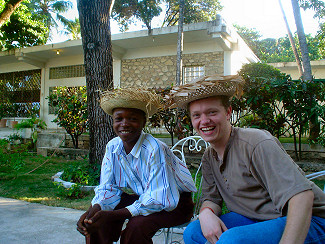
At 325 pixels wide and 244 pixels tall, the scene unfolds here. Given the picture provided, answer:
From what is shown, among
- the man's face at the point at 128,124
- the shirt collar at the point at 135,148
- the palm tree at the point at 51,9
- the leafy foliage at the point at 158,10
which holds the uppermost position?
the palm tree at the point at 51,9

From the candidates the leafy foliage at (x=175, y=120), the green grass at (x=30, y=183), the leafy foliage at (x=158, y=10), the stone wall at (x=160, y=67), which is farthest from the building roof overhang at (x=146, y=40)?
the green grass at (x=30, y=183)

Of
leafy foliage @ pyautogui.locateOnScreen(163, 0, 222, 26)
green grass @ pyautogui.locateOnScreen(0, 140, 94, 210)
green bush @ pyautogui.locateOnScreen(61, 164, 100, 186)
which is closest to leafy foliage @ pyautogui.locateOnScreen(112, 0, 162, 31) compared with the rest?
leafy foliage @ pyautogui.locateOnScreen(163, 0, 222, 26)

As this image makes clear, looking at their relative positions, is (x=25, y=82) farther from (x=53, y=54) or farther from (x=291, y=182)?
(x=291, y=182)

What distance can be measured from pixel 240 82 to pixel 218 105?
0.18m

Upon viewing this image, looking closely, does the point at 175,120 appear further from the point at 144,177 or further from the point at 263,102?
the point at 144,177

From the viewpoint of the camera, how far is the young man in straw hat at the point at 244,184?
1271 millimetres

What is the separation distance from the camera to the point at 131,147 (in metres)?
2.09

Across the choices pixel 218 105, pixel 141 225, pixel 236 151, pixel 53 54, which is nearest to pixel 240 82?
pixel 218 105

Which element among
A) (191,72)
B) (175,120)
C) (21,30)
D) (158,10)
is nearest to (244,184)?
(175,120)

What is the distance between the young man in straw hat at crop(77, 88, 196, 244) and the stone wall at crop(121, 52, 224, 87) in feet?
26.5

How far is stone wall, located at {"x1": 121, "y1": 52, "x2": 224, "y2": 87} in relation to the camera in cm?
1043

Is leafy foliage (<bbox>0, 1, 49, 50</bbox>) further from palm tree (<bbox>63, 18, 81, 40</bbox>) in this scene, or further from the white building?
palm tree (<bbox>63, 18, 81, 40</bbox>)

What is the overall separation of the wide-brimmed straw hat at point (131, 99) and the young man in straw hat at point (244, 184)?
296 millimetres

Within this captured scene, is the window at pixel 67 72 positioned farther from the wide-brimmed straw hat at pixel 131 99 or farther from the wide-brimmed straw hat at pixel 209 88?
the wide-brimmed straw hat at pixel 209 88
